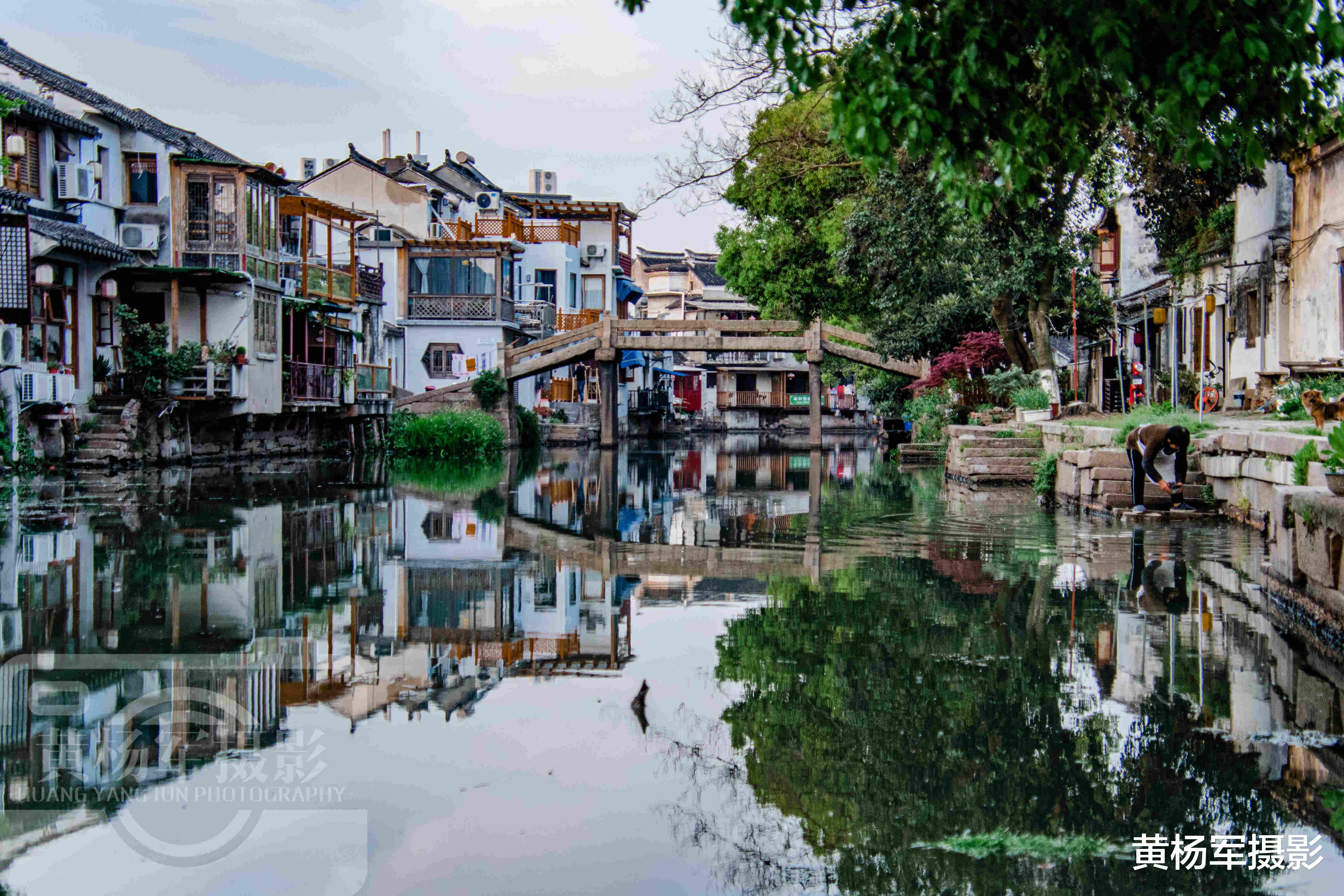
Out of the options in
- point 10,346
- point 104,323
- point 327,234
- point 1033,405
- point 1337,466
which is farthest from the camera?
point 327,234

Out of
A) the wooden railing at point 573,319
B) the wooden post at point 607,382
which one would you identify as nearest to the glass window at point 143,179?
the wooden post at point 607,382

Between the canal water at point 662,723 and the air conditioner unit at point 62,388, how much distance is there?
12.0 meters

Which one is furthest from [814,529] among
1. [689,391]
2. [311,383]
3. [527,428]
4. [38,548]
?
[689,391]

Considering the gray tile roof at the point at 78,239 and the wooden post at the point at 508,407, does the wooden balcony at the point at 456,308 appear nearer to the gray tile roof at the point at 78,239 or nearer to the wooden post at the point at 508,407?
the wooden post at the point at 508,407

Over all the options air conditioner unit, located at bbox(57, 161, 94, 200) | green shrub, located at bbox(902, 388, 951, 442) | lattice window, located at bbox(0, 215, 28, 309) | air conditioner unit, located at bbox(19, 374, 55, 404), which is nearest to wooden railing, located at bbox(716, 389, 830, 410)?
green shrub, located at bbox(902, 388, 951, 442)

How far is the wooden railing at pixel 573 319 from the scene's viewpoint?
163 ft

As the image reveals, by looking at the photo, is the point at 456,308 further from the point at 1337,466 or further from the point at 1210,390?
the point at 1337,466

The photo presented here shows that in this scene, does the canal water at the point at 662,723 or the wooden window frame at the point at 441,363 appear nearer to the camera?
the canal water at the point at 662,723

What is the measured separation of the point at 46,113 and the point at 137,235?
373 cm

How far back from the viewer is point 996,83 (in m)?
5.16

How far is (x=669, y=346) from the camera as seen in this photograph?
127 feet

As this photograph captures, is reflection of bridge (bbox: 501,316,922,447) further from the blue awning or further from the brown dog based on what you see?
the brown dog

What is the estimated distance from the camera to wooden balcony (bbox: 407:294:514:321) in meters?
43.3

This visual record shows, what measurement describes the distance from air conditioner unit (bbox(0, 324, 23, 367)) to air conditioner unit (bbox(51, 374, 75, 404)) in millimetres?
761
